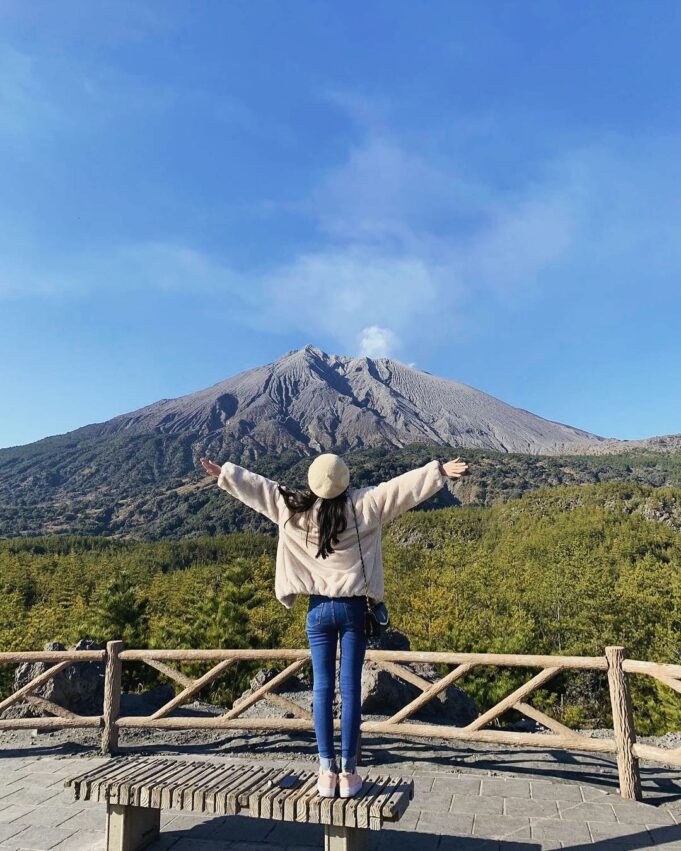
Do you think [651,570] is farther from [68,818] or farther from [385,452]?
[385,452]

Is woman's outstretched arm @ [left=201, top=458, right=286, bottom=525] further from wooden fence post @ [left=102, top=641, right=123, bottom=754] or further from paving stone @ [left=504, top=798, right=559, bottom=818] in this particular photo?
wooden fence post @ [left=102, top=641, right=123, bottom=754]

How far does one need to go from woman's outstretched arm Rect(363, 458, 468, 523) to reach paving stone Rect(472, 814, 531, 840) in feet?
6.97

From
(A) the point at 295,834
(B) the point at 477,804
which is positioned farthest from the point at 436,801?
(A) the point at 295,834

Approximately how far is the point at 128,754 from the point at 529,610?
159ft

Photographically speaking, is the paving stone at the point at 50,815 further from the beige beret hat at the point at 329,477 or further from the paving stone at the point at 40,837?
the beige beret hat at the point at 329,477

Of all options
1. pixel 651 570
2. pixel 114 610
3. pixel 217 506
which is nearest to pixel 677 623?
pixel 651 570

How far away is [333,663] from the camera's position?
10.4ft

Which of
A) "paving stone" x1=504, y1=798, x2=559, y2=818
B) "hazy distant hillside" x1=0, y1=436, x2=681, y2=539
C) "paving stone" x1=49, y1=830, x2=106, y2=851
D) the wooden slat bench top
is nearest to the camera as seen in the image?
the wooden slat bench top

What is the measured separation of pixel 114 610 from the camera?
90.0 ft

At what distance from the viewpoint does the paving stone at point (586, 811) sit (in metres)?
3.86

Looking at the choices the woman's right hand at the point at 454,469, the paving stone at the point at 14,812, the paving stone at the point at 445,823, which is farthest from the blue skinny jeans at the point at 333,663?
the paving stone at the point at 14,812

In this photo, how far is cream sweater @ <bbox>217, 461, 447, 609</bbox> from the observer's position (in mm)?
3119

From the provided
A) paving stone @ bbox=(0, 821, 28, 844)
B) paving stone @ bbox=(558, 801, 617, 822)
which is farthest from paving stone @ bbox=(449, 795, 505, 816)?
paving stone @ bbox=(0, 821, 28, 844)

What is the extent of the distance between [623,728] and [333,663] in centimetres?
261
